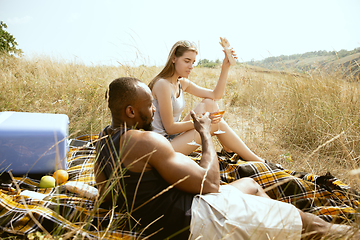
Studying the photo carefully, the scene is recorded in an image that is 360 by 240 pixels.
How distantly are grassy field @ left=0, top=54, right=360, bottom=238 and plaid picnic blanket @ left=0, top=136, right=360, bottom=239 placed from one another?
1.39ft

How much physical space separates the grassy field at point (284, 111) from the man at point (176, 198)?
4.92ft

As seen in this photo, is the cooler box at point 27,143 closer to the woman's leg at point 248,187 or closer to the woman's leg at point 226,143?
the woman's leg at point 226,143

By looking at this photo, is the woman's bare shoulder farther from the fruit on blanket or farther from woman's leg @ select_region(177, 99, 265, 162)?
the fruit on blanket

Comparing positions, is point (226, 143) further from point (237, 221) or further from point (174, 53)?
point (237, 221)

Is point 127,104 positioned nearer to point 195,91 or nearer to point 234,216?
point 234,216

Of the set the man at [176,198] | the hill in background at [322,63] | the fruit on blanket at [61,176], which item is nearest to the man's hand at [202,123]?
the man at [176,198]

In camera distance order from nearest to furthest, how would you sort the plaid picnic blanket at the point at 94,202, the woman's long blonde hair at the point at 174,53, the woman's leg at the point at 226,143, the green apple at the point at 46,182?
the plaid picnic blanket at the point at 94,202 < the green apple at the point at 46,182 < the woman's leg at the point at 226,143 < the woman's long blonde hair at the point at 174,53

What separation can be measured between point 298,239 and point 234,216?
42cm

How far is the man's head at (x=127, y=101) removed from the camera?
75.3 inches

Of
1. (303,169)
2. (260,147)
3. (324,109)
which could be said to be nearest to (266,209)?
(303,169)

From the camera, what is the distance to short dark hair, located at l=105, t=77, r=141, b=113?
6.26ft

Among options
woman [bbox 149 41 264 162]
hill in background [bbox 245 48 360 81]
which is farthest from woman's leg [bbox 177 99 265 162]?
hill in background [bbox 245 48 360 81]

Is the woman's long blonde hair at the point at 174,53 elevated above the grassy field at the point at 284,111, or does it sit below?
above

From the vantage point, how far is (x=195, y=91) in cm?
407
